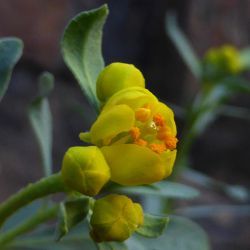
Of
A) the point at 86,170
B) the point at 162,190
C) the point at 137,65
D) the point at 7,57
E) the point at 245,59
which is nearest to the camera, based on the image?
the point at 86,170

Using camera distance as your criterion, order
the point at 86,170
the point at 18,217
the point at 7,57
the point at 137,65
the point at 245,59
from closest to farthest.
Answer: the point at 86,170
the point at 7,57
the point at 18,217
the point at 245,59
the point at 137,65

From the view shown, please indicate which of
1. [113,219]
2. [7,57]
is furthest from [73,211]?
[7,57]

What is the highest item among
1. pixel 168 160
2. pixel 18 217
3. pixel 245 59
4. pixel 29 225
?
pixel 168 160

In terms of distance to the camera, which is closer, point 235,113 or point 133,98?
point 133,98

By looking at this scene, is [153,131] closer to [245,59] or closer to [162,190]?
[162,190]

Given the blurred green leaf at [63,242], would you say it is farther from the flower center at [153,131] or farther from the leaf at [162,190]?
the flower center at [153,131]

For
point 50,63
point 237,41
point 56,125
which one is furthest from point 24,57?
point 237,41
